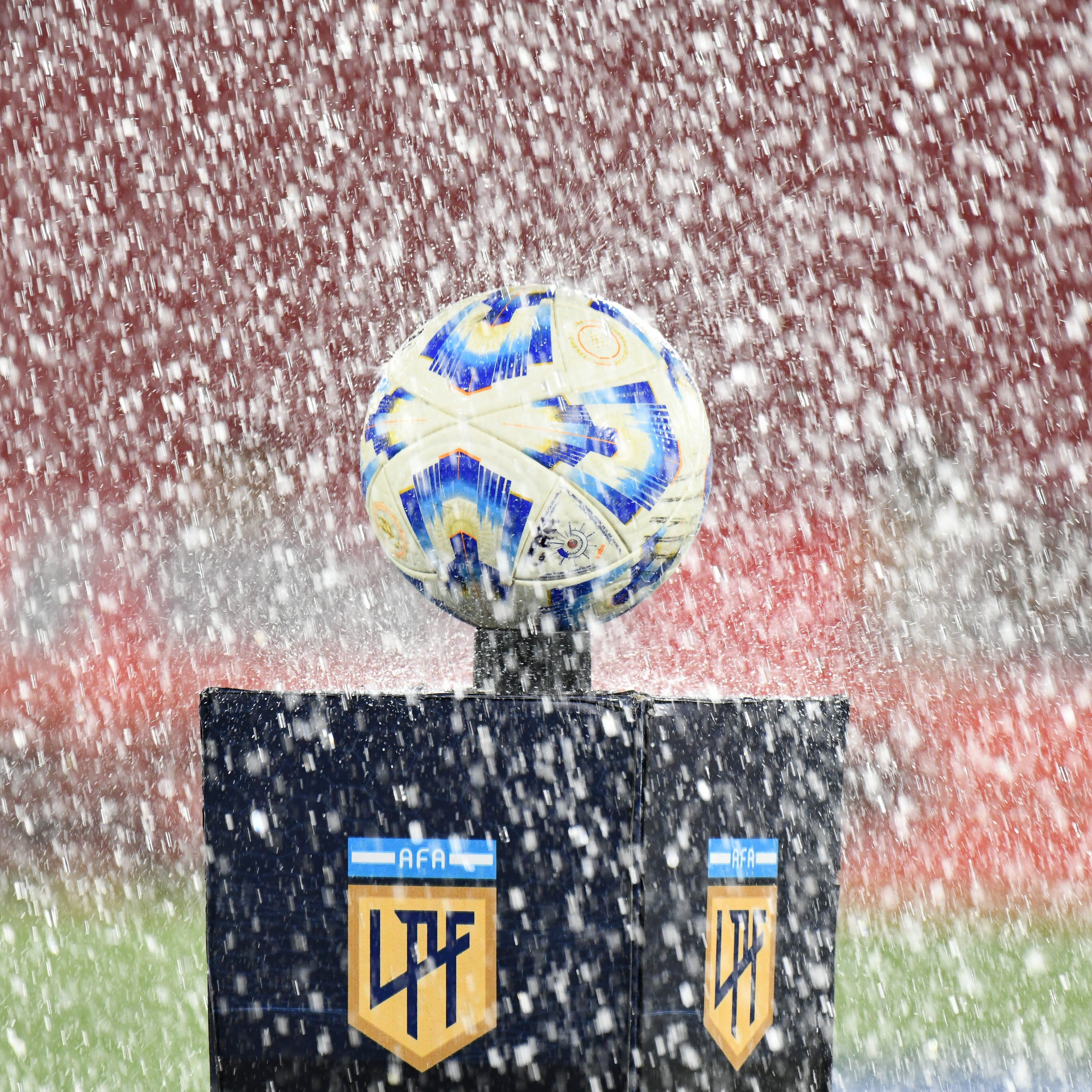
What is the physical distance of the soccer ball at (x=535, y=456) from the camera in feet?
3.96

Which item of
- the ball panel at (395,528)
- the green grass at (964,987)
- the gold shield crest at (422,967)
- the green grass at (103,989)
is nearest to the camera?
the gold shield crest at (422,967)

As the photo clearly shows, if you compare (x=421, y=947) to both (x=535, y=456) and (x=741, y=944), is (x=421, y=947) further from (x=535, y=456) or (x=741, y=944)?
(x=535, y=456)

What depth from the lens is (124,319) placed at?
3383 millimetres

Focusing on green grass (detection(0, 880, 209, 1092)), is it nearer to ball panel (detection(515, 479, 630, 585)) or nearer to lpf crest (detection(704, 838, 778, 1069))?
lpf crest (detection(704, 838, 778, 1069))

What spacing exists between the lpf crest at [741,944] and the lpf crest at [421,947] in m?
0.24

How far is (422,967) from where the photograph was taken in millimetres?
1175

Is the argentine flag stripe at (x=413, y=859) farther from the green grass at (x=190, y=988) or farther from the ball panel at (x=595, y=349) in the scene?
the green grass at (x=190, y=988)

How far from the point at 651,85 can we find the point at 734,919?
2.80 metres

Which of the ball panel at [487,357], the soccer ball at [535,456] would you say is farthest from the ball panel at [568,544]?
the ball panel at [487,357]

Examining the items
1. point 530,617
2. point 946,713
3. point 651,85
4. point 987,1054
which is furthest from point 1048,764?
point 530,617

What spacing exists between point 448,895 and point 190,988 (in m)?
1.31

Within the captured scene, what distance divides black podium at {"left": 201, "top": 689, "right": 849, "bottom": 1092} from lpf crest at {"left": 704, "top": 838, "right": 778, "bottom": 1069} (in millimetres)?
25

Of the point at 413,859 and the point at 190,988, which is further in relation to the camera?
the point at 190,988

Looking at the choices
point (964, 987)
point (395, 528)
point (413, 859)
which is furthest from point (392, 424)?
point (964, 987)
